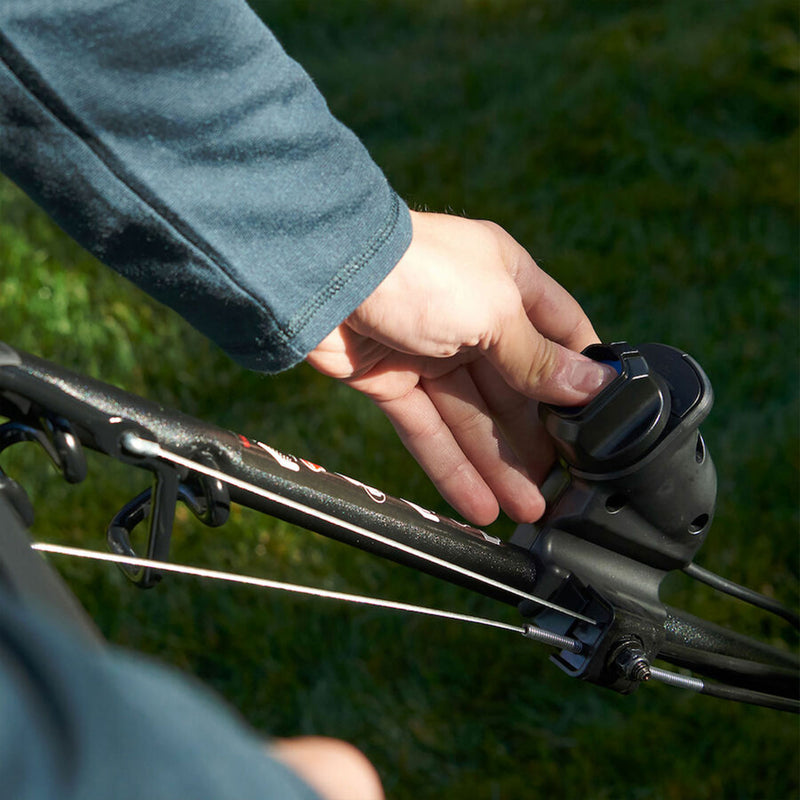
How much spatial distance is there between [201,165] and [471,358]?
1.63 ft

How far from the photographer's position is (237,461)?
100cm

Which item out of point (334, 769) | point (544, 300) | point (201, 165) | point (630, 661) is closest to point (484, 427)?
point (544, 300)

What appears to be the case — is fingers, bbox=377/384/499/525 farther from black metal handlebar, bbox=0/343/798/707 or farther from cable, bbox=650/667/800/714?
cable, bbox=650/667/800/714

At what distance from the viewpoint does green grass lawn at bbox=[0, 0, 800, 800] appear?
5.94ft

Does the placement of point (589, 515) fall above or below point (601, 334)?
above

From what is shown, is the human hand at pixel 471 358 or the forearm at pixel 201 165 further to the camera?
the human hand at pixel 471 358

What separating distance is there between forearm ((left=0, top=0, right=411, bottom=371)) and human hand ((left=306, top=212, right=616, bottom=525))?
3.5 inches

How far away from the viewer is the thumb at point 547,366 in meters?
1.18

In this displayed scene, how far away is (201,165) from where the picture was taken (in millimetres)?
976

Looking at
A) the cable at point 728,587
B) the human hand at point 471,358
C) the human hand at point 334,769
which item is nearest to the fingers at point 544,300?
the human hand at point 471,358

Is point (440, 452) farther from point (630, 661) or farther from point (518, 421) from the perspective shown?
point (630, 661)

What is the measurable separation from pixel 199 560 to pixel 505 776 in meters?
0.77

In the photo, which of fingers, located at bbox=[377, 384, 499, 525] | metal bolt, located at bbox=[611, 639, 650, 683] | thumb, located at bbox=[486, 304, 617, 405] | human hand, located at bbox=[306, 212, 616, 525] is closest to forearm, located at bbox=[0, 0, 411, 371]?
human hand, located at bbox=[306, 212, 616, 525]

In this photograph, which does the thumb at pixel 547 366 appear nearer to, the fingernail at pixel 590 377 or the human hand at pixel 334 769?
the fingernail at pixel 590 377
